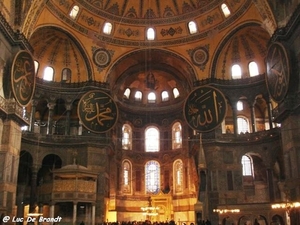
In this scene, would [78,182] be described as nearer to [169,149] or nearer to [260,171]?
[169,149]

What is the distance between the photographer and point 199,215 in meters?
23.7

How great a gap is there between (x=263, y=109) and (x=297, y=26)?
1199cm

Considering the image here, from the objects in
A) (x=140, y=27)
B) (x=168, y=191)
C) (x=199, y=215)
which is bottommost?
(x=199, y=215)

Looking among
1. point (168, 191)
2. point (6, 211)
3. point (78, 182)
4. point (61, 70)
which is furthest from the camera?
point (168, 191)

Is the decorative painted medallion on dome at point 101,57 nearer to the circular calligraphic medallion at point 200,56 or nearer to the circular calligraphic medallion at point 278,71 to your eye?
the circular calligraphic medallion at point 200,56

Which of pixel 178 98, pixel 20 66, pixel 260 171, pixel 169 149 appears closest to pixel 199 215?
pixel 260 171

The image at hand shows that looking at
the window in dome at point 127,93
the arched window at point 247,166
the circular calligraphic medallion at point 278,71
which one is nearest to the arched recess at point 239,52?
the arched window at point 247,166

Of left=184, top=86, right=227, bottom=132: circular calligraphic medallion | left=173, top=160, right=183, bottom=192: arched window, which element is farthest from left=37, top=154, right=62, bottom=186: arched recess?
left=184, top=86, right=227, bottom=132: circular calligraphic medallion

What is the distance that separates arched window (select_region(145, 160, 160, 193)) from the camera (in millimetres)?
31986

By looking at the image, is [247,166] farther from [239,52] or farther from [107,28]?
[107,28]

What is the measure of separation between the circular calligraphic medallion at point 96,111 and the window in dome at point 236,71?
11.6m

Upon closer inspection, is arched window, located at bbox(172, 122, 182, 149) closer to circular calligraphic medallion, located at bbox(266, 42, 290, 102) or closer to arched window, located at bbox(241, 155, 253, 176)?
arched window, located at bbox(241, 155, 253, 176)

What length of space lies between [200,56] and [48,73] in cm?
1202

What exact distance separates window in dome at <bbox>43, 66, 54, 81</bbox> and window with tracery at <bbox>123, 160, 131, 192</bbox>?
395 inches
